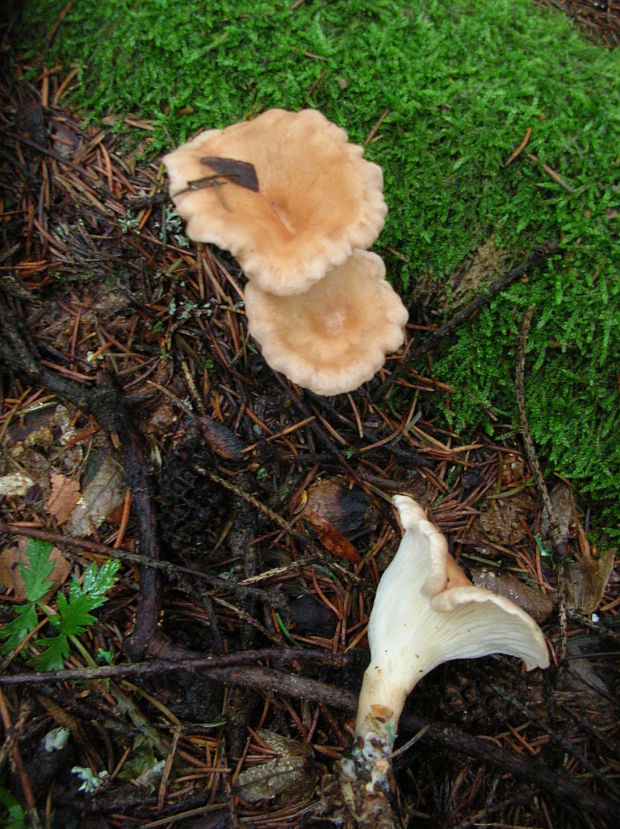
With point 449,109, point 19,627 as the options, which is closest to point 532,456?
point 449,109

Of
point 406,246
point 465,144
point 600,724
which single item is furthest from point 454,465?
point 465,144

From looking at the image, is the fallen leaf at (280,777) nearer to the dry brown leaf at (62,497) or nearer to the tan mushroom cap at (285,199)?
the dry brown leaf at (62,497)

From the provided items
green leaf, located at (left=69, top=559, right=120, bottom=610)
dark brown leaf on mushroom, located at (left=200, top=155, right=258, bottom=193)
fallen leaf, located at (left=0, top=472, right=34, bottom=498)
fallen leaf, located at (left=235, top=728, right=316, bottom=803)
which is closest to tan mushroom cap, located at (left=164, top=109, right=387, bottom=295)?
dark brown leaf on mushroom, located at (left=200, top=155, right=258, bottom=193)

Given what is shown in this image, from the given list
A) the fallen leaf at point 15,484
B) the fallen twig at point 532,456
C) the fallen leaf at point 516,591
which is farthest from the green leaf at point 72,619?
the fallen twig at point 532,456

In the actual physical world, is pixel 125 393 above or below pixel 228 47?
below

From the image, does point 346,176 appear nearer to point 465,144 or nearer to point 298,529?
point 465,144

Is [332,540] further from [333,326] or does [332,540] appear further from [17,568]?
[17,568]
